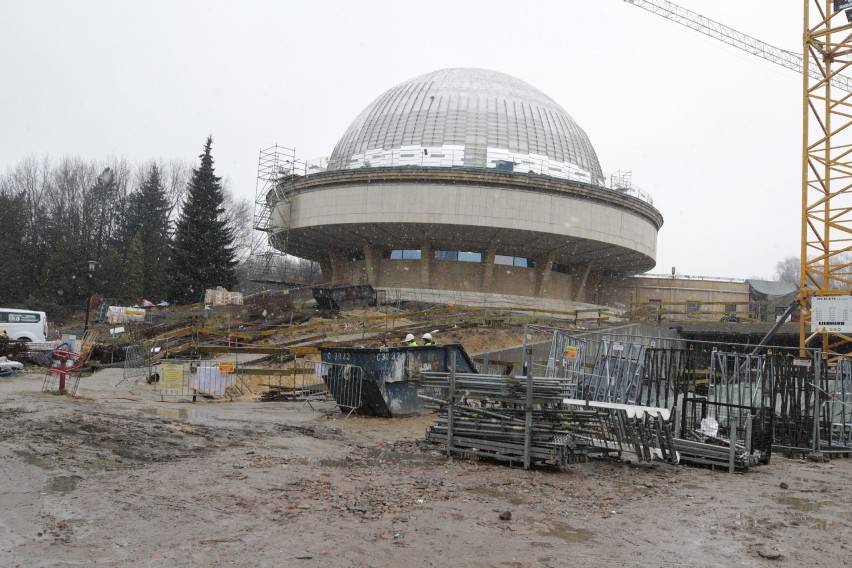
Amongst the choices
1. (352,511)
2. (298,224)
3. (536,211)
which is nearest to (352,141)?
(298,224)

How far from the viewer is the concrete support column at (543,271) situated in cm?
4412

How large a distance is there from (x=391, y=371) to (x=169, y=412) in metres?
4.43

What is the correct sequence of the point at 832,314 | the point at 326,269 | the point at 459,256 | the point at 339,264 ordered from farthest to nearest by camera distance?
the point at 326,269
the point at 339,264
the point at 459,256
the point at 832,314

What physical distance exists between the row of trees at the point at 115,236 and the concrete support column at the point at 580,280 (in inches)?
1081

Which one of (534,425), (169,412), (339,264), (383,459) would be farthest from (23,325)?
(534,425)

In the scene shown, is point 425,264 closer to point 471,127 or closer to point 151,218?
point 471,127

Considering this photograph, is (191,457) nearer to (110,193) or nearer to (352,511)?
(352,511)

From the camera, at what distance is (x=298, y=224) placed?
43.1 meters

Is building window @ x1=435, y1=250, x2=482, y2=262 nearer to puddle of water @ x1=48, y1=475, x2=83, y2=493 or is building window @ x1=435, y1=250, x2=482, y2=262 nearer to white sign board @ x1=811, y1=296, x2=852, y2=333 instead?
white sign board @ x1=811, y1=296, x2=852, y2=333

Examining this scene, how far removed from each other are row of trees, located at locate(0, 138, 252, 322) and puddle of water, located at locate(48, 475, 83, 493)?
4533 cm

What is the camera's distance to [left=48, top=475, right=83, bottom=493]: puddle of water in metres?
6.71

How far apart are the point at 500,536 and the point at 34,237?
7025 cm

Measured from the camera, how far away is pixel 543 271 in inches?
1754

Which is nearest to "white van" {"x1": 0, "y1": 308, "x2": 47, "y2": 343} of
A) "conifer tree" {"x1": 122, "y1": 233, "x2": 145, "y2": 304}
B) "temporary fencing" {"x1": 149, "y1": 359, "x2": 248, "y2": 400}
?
"temporary fencing" {"x1": 149, "y1": 359, "x2": 248, "y2": 400}
